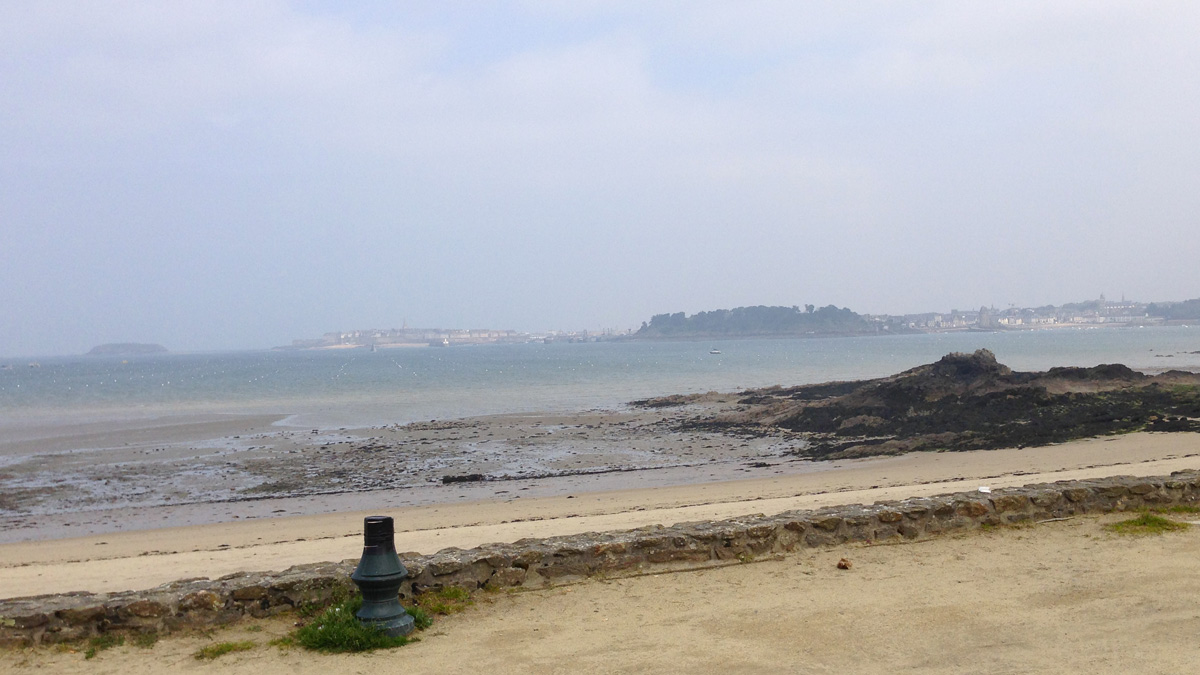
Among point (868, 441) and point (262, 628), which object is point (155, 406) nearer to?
point (868, 441)

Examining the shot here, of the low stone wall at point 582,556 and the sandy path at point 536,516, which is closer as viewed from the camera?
the low stone wall at point 582,556

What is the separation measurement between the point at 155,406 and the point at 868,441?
142ft

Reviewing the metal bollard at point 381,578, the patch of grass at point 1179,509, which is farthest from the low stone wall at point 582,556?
the metal bollard at point 381,578

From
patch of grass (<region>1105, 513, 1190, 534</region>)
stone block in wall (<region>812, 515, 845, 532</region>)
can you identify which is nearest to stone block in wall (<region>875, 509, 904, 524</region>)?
stone block in wall (<region>812, 515, 845, 532</region>)

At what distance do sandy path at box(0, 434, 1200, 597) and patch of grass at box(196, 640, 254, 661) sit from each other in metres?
3.75

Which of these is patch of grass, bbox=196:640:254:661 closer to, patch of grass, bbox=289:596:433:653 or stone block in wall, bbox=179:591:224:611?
patch of grass, bbox=289:596:433:653

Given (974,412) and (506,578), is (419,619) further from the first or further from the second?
(974,412)

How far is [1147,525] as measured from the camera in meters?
8.61

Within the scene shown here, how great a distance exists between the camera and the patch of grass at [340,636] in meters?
5.98

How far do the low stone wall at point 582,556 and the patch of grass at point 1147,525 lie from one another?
0.50 m

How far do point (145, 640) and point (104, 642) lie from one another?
267mm

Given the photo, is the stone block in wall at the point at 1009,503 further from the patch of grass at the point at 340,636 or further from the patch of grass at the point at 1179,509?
the patch of grass at the point at 340,636

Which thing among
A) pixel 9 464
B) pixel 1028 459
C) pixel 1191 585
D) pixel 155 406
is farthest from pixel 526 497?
pixel 155 406

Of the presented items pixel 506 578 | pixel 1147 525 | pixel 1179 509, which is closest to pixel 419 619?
pixel 506 578
